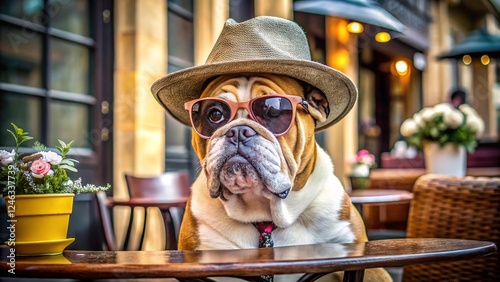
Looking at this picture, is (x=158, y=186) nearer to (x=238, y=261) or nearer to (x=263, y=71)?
(x=263, y=71)

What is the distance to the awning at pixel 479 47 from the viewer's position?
766cm

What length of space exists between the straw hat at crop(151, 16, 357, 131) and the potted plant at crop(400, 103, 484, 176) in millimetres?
2527

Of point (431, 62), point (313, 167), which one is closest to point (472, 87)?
point (431, 62)

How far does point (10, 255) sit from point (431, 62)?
1260cm

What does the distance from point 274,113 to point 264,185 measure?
21 centimetres

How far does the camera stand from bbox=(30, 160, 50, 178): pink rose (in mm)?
1437

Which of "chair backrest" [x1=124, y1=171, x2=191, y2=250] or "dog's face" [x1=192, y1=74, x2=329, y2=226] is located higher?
"dog's face" [x1=192, y1=74, x2=329, y2=226]

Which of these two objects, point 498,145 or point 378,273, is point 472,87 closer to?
point 498,145

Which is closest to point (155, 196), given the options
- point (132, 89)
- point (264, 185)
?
point (132, 89)

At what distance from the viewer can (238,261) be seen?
115 cm

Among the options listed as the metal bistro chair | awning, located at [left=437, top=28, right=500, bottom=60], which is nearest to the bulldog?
the metal bistro chair

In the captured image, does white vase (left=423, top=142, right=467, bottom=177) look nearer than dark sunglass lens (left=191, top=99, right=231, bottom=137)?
No

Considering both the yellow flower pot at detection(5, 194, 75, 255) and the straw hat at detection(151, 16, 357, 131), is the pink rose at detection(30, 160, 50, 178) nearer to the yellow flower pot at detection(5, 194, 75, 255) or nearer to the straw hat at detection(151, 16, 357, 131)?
the yellow flower pot at detection(5, 194, 75, 255)

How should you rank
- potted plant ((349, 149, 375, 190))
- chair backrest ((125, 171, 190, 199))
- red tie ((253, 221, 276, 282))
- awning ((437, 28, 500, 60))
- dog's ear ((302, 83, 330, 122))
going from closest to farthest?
red tie ((253, 221, 276, 282)), dog's ear ((302, 83, 330, 122)), chair backrest ((125, 171, 190, 199)), potted plant ((349, 149, 375, 190)), awning ((437, 28, 500, 60))
